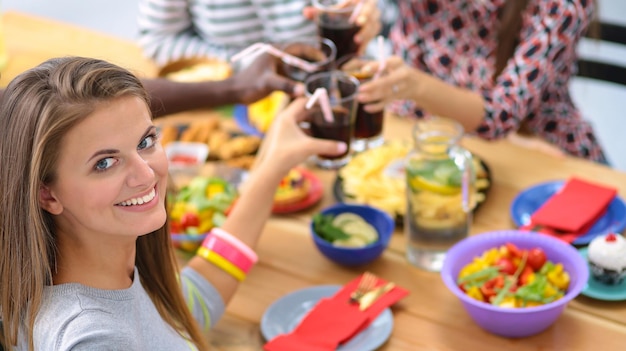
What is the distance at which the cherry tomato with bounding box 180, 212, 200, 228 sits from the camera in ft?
5.94

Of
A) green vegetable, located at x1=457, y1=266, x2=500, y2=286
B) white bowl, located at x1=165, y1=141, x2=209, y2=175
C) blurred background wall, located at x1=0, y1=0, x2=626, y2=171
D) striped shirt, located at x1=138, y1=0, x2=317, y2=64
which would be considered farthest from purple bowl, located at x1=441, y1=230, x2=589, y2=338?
blurred background wall, located at x1=0, y1=0, x2=626, y2=171

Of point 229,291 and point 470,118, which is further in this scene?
point 470,118

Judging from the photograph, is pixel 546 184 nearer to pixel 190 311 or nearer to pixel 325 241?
pixel 325 241

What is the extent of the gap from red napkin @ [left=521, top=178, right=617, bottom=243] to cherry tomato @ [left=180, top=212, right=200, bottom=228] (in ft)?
2.17

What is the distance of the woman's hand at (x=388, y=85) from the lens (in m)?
1.86

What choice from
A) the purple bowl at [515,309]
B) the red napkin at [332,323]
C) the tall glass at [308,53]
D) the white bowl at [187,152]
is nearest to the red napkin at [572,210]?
the purple bowl at [515,309]

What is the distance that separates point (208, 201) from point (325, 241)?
0.90 ft

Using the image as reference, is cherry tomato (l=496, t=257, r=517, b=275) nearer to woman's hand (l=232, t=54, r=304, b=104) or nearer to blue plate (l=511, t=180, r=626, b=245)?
blue plate (l=511, t=180, r=626, b=245)

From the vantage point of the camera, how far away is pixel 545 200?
1.88m

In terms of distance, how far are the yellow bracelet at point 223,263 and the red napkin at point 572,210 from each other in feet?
1.89

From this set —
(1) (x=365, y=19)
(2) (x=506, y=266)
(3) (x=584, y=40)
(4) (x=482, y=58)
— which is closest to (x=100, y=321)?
(2) (x=506, y=266)

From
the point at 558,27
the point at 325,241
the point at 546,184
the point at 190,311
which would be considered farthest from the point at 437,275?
the point at 558,27

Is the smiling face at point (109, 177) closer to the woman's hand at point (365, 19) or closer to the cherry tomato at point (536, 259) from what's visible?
the cherry tomato at point (536, 259)

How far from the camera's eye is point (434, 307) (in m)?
1.62
